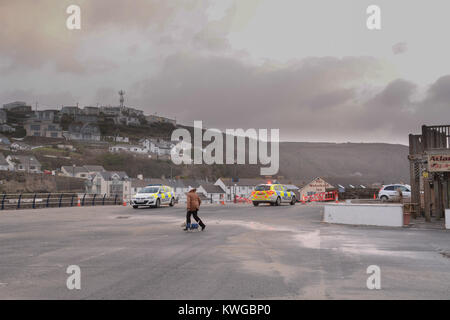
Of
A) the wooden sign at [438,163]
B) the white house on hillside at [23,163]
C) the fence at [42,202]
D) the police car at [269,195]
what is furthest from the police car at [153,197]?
the white house on hillside at [23,163]

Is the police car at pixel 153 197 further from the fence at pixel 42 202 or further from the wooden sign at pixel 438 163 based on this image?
the wooden sign at pixel 438 163

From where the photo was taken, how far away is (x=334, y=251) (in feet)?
39.7

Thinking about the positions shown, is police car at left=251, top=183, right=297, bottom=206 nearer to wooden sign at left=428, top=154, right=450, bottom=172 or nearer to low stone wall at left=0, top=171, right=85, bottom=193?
wooden sign at left=428, top=154, right=450, bottom=172

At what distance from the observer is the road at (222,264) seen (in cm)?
720

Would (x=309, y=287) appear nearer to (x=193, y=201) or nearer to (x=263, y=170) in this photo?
(x=193, y=201)

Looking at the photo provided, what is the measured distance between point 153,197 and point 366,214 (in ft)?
55.5

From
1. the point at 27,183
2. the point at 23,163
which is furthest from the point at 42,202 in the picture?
the point at 23,163

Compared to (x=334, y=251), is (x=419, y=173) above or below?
above

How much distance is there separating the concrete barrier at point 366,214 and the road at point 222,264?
9.85 ft

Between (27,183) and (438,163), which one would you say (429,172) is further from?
(27,183)

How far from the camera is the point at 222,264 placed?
978cm

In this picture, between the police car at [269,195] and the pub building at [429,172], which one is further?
the police car at [269,195]
